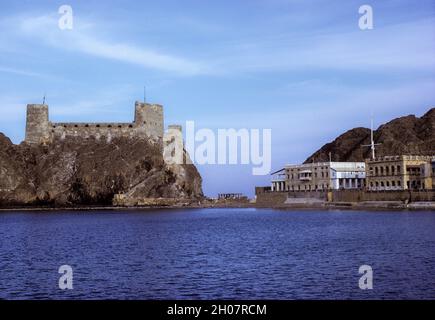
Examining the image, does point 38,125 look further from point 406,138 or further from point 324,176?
point 406,138

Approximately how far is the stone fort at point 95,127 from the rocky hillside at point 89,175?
2.33 metres

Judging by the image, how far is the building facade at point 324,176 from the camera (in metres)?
122

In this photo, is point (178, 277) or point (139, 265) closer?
point (178, 277)

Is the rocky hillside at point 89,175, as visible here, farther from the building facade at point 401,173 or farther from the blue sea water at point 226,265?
the blue sea water at point 226,265

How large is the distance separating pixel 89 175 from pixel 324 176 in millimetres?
56749

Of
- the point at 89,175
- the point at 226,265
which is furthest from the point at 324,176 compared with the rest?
the point at 226,265

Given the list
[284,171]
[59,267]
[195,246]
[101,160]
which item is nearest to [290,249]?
[195,246]

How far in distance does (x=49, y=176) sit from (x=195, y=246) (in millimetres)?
102512

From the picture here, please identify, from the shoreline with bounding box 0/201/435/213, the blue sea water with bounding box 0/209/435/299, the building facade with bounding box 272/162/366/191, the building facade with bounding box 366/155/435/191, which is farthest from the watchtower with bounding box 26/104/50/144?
the blue sea water with bounding box 0/209/435/299

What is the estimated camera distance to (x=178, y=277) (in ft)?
96.2

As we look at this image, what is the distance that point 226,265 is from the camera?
33531mm

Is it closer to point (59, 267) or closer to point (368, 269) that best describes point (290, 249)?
point (368, 269)

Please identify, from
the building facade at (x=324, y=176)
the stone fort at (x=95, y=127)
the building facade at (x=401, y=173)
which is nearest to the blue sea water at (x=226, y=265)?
the building facade at (x=401, y=173)

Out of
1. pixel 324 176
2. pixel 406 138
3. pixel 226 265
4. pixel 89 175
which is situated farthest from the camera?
pixel 406 138
